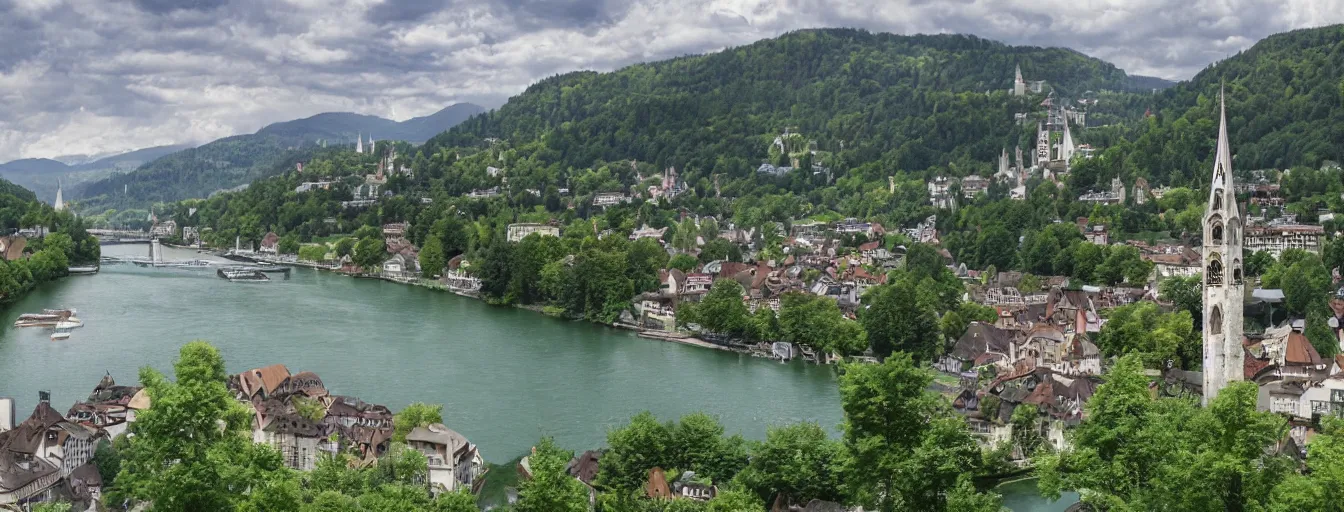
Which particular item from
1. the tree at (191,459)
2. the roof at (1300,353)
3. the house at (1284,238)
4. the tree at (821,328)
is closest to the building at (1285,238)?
the house at (1284,238)

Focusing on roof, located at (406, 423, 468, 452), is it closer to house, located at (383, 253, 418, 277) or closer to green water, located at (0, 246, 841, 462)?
green water, located at (0, 246, 841, 462)

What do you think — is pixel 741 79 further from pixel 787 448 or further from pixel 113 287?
pixel 787 448

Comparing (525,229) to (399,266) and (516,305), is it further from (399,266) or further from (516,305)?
(516,305)

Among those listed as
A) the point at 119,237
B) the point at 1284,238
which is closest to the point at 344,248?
the point at 119,237

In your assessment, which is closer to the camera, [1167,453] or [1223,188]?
[1167,453]

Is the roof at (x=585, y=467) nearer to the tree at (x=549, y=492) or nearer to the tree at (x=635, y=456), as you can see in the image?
the tree at (x=635, y=456)

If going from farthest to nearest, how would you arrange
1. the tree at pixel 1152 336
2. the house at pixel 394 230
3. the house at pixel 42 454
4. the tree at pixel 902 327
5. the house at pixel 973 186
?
the house at pixel 394 230, the house at pixel 973 186, the tree at pixel 902 327, the tree at pixel 1152 336, the house at pixel 42 454

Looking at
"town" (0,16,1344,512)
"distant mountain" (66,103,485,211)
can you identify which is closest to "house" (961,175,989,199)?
"town" (0,16,1344,512)
